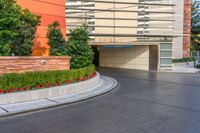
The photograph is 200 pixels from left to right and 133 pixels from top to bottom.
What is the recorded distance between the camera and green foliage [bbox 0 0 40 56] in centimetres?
1121

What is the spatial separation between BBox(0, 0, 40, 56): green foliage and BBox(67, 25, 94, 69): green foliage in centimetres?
296

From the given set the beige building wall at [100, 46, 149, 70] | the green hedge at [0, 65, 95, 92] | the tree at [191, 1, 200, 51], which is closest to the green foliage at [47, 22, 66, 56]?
the green hedge at [0, 65, 95, 92]

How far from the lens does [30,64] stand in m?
11.7

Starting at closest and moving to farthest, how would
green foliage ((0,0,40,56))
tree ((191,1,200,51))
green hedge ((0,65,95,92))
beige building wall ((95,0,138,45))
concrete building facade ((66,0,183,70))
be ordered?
green hedge ((0,65,95,92)) < green foliage ((0,0,40,56)) < concrete building facade ((66,0,183,70)) < beige building wall ((95,0,138,45)) < tree ((191,1,200,51))

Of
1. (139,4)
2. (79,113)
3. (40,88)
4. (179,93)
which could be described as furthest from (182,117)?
(139,4)

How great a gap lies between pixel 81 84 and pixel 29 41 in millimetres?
3509

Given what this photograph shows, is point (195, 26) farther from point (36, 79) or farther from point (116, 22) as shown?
point (36, 79)

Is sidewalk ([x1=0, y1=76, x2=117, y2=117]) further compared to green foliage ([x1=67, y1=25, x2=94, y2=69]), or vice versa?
green foliage ([x1=67, y1=25, x2=94, y2=69])

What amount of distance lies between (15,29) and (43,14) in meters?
4.39

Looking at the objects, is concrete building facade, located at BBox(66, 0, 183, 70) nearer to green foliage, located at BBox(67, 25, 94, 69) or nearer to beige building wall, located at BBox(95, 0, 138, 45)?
beige building wall, located at BBox(95, 0, 138, 45)

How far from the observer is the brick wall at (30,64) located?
10.7m

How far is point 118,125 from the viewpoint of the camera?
24.6 ft

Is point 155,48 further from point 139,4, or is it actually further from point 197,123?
point 197,123

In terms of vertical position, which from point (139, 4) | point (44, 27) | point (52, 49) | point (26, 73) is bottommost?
point (26, 73)
